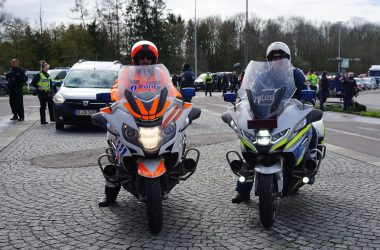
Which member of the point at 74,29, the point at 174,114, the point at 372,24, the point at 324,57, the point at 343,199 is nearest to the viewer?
the point at 174,114

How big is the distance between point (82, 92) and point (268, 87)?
27.6 ft

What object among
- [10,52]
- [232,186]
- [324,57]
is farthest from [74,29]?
[232,186]

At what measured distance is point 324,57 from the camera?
279 feet

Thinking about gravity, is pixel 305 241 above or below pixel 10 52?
below

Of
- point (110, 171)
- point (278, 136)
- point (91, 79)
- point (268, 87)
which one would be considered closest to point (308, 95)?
point (268, 87)

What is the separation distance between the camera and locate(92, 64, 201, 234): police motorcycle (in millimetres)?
4262

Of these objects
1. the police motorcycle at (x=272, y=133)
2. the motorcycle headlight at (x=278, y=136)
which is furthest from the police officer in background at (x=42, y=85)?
the motorcycle headlight at (x=278, y=136)

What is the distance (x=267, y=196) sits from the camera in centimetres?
428

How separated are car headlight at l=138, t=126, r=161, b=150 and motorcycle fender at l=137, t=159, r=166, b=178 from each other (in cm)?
13

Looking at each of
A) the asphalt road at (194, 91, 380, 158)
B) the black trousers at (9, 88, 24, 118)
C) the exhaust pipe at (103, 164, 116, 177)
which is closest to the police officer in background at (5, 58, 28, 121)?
the black trousers at (9, 88, 24, 118)

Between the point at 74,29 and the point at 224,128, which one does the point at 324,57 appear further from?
the point at 224,128

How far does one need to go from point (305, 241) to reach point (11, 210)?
3.19 metres

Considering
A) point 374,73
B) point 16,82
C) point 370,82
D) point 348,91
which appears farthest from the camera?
point 374,73

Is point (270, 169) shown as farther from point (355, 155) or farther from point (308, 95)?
point (355, 155)
